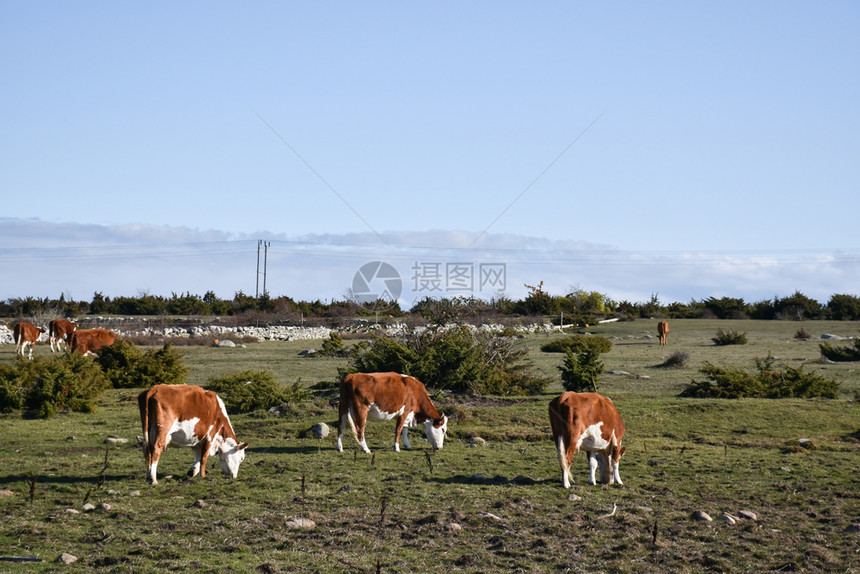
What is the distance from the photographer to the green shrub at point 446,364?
2341 cm

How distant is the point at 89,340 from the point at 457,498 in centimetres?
2443

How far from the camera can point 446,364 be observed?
23.6 m

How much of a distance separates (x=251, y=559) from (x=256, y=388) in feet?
42.8

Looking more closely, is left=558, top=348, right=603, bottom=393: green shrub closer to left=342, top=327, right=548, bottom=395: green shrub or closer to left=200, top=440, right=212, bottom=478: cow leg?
left=342, top=327, right=548, bottom=395: green shrub

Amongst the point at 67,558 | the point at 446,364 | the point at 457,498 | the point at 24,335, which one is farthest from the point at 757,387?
the point at 24,335

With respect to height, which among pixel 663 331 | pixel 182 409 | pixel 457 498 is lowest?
pixel 457 498

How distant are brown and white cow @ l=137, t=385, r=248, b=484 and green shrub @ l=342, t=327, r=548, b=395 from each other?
11181 millimetres

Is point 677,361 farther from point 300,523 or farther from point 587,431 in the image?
point 300,523

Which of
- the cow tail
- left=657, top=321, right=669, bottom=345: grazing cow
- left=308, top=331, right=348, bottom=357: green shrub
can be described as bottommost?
left=308, top=331, right=348, bottom=357: green shrub

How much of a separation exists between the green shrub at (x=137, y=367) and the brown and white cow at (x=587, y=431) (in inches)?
677

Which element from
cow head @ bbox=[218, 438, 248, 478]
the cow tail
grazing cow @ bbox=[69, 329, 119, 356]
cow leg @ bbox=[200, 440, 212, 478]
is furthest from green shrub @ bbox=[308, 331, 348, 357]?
the cow tail

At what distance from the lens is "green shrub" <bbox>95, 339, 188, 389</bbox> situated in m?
26.2

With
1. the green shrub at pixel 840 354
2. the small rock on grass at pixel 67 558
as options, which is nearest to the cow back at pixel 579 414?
the small rock on grass at pixel 67 558

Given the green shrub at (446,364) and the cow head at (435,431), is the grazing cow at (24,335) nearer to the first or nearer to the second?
the green shrub at (446,364)
